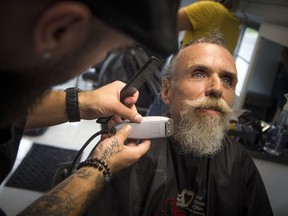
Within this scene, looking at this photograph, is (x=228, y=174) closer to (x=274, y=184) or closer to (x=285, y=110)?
(x=274, y=184)

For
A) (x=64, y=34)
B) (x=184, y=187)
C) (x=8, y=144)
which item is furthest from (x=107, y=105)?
(x=64, y=34)

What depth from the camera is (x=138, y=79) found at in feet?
3.07

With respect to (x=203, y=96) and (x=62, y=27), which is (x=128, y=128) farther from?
(x=62, y=27)

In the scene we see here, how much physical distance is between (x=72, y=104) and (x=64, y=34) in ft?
2.24

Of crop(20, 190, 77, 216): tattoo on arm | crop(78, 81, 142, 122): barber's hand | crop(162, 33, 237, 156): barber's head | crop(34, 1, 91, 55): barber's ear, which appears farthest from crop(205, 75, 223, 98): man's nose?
crop(34, 1, 91, 55): barber's ear

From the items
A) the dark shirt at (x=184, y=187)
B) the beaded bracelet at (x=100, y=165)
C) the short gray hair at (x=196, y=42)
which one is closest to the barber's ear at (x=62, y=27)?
the beaded bracelet at (x=100, y=165)

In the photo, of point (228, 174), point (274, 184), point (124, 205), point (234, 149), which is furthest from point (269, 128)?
point (124, 205)

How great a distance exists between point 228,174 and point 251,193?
129 millimetres

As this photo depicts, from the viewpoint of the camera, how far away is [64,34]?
0.39 meters

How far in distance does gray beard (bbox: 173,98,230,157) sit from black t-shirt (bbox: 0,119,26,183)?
0.63 meters

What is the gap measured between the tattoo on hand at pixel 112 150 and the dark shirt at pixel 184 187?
24 cm

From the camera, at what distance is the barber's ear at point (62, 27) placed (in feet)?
1.20

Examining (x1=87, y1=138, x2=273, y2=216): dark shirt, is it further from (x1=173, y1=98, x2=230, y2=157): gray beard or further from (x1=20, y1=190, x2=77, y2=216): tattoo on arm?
(x1=20, y1=190, x2=77, y2=216): tattoo on arm

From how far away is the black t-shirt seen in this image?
73cm
